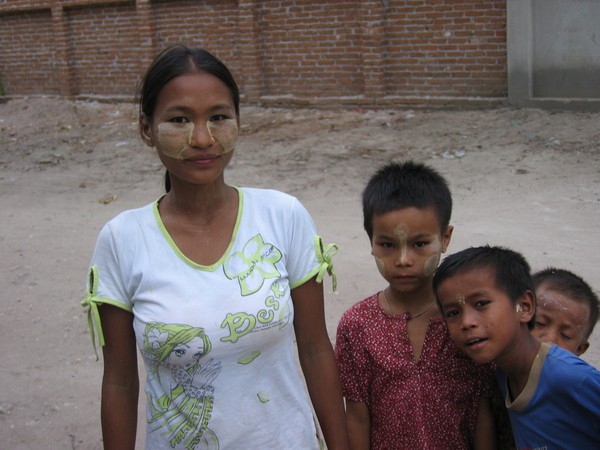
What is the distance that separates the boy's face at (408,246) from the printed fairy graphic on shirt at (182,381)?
2.01 ft

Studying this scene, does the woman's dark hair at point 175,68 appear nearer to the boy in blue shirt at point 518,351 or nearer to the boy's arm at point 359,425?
the boy in blue shirt at point 518,351

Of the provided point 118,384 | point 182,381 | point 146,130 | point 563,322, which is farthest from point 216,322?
point 563,322

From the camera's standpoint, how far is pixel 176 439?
1863 millimetres

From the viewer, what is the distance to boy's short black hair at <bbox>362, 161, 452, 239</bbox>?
2215 millimetres

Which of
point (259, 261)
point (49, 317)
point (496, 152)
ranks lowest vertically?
point (49, 317)

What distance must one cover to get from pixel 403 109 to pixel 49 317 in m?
6.25

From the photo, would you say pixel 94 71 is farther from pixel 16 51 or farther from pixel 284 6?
pixel 284 6

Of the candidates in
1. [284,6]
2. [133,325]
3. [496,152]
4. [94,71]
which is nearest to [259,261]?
[133,325]

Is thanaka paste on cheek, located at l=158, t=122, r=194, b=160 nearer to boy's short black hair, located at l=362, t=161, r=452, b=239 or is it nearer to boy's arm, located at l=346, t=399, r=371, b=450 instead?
boy's short black hair, located at l=362, t=161, r=452, b=239

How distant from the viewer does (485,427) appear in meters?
2.08

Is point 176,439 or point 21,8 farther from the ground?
point 21,8

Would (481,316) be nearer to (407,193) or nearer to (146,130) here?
(407,193)

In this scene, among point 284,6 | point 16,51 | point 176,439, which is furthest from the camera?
point 16,51

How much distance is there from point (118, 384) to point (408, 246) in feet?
2.90
